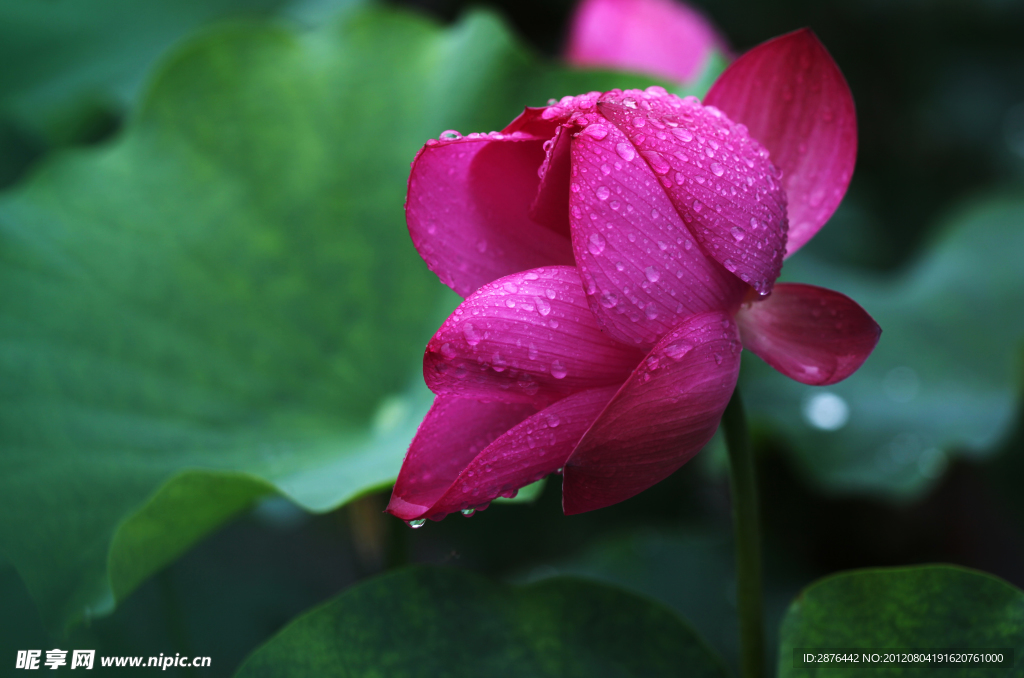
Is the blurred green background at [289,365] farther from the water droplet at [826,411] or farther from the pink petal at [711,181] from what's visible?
the pink petal at [711,181]

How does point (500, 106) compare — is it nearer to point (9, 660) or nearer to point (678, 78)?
point (678, 78)

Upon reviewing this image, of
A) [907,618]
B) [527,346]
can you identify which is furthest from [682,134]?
[907,618]

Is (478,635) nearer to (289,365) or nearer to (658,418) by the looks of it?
(658,418)

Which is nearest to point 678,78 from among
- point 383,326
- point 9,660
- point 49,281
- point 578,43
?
point 578,43

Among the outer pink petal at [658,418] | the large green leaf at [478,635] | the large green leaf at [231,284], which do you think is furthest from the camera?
the large green leaf at [231,284]

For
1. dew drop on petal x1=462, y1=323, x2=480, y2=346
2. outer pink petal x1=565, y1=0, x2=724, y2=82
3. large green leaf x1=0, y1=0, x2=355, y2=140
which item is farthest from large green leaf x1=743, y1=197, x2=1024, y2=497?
large green leaf x1=0, y1=0, x2=355, y2=140

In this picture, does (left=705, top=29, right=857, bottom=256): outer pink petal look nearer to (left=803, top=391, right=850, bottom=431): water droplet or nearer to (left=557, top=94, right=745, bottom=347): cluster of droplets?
(left=557, top=94, right=745, bottom=347): cluster of droplets

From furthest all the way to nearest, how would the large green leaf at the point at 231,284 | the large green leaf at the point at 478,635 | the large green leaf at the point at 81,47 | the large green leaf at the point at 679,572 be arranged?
the large green leaf at the point at 81,47 < the large green leaf at the point at 679,572 < the large green leaf at the point at 231,284 < the large green leaf at the point at 478,635

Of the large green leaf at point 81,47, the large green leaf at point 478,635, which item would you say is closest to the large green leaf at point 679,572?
the large green leaf at point 478,635
